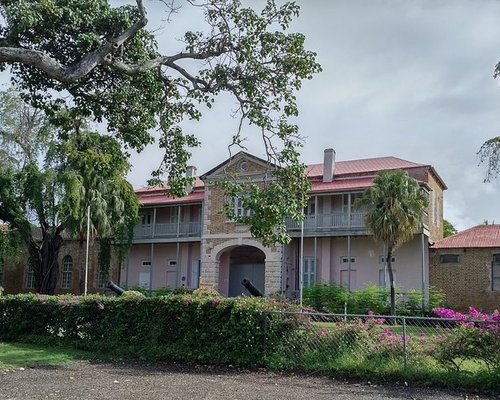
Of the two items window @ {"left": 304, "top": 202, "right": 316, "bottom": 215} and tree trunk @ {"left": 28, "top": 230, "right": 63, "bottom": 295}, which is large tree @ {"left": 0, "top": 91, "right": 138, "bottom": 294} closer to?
tree trunk @ {"left": 28, "top": 230, "right": 63, "bottom": 295}

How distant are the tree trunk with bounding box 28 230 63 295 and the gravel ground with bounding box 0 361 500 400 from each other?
2452 cm

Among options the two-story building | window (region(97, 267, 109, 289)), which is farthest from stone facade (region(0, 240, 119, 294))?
the two-story building

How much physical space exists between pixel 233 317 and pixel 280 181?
2.74 m

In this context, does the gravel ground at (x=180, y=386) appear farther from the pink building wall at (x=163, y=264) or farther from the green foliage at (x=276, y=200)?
the pink building wall at (x=163, y=264)

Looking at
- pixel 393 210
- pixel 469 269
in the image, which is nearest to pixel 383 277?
pixel 469 269

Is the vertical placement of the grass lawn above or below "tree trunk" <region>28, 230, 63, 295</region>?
below

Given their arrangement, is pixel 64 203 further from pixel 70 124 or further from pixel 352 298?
pixel 70 124

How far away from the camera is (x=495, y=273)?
29.6 metres

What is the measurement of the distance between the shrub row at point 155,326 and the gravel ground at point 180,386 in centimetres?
61

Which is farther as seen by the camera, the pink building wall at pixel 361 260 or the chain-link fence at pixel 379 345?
the pink building wall at pixel 361 260

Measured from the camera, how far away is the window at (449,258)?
30.8 m

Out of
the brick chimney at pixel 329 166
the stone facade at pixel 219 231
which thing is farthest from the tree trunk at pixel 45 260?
the brick chimney at pixel 329 166

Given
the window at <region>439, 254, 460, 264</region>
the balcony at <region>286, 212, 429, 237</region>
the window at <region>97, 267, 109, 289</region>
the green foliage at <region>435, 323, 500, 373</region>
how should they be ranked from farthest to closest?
the window at <region>97, 267, 109, 289</region>, the balcony at <region>286, 212, 429, 237</region>, the window at <region>439, 254, 460, 264</region>, the green foliage at <region>435, 323, 500, 373</region>

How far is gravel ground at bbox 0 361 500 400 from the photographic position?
848cm
